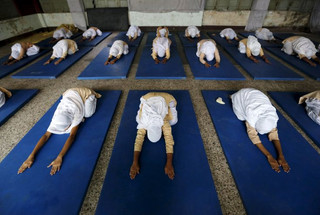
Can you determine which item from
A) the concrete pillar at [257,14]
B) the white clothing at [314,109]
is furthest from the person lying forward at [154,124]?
the concrete pillar at [257,14]

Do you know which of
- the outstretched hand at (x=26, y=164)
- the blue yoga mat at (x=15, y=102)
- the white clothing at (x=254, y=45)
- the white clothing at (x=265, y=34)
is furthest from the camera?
the white clothing at (x=265, y=34)

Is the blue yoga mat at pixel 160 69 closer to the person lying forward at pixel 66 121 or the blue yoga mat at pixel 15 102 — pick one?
the person lying forward at pixel 66 121

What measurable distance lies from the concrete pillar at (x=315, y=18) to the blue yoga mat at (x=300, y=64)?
5.37 meters

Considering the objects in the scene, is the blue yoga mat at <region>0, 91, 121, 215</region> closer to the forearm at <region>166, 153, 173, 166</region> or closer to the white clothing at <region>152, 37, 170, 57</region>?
the forearm at <region>166, 153, 173, 166</region>

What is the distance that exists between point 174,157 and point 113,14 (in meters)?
9.45

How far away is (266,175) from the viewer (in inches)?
81.0

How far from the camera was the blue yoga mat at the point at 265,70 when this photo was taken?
166 inches

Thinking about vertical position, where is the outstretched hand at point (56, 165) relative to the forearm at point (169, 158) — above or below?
below

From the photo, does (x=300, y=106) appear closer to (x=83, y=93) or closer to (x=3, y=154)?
(x=83, y=93)

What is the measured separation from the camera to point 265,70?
448cm

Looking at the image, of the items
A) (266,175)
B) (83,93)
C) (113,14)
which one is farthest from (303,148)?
(113,14)

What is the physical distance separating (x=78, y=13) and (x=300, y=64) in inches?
415

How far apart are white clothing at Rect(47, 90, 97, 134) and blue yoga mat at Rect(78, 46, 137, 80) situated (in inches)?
68.2

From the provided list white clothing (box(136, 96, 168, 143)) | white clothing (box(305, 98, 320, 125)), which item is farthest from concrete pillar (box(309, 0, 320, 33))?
white clothing (box(136, 96, 168, 143))
